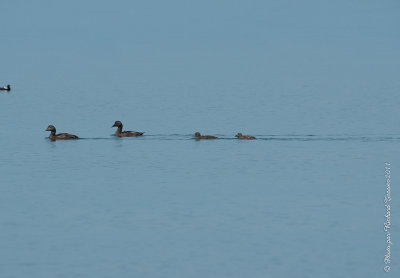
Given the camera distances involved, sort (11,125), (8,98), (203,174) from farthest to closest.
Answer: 1. (8,98)
2. (11,125)
3. (203,174)

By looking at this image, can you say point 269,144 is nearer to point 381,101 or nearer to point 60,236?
point 60,236

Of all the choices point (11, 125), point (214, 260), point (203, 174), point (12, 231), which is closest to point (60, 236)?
point (12, 231)

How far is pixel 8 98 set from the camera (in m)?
104

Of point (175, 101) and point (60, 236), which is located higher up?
point (175, 101)

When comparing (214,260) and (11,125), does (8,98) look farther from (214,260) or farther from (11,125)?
(214,260)

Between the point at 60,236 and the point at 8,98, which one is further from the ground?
the point at 8,98

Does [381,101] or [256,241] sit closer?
[256,241]

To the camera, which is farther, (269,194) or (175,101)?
(175,101)

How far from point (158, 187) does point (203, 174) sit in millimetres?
4012

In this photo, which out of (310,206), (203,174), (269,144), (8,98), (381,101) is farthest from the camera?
(8,98)

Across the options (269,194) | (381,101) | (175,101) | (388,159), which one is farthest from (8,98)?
(269,194)

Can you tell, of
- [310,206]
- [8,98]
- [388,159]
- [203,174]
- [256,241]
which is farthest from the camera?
[8,98]

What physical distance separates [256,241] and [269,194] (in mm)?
7411

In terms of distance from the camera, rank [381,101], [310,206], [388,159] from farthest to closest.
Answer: [381,101], [388,159], [310,206]
